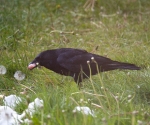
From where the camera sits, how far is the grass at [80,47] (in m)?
3.80

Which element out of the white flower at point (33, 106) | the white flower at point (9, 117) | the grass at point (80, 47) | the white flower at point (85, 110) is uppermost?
the white flower at point (85, 110)

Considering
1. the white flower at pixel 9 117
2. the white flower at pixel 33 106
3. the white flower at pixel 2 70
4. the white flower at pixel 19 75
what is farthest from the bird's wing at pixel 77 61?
the white flower at pixel 9 117

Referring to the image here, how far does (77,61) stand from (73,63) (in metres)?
0.06

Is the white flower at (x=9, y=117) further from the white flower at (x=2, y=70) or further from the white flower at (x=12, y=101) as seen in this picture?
the white flower at (x=2, y=70)

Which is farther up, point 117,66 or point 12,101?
point 12,101

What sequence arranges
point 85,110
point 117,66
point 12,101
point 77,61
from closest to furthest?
point 85,110, point 12,101, point 117,66, point 77,61

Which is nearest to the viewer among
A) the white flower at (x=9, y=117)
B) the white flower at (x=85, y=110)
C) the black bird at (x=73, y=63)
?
the white flower at (x=85, y=110)

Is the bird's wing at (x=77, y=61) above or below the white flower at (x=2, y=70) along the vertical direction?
above

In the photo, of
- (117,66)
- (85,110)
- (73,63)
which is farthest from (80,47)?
(85,110)

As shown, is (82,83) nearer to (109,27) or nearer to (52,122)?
(52,122)

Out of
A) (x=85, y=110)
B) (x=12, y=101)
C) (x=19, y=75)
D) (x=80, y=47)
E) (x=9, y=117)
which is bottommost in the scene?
(x=80, y=47)

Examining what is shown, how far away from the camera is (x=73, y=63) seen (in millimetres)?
5445

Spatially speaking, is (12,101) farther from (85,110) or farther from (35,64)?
(35,64)

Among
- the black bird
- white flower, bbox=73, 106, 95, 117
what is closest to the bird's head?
the black bird
